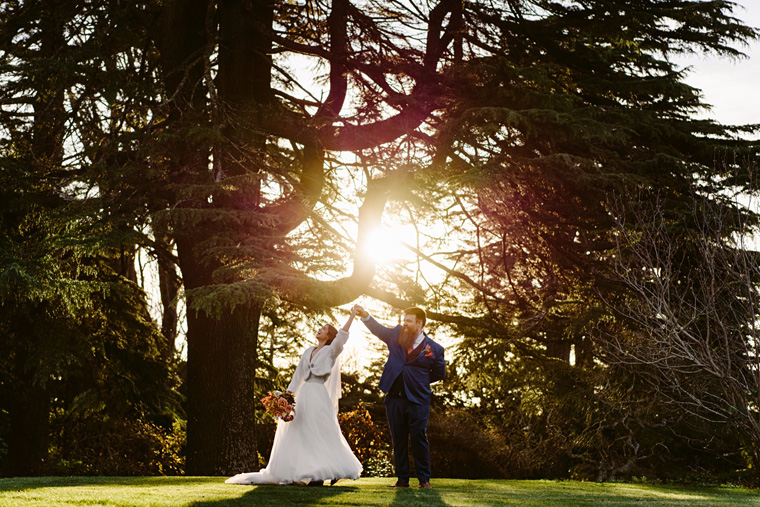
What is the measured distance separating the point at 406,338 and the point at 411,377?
42 centimetres

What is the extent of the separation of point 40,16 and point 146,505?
34.7ft

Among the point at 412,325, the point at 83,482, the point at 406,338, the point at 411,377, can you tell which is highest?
the point at 412,325

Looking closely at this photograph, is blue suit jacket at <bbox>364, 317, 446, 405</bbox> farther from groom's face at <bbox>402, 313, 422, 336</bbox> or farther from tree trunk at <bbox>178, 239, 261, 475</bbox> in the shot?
tree trunk at <bbox>178, 239, 261, 475</bbox>

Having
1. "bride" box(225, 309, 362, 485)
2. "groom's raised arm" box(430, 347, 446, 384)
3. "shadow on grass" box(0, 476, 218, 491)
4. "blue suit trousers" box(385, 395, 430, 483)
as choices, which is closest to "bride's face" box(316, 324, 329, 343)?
"bride" box(225, 309, 362, 485)

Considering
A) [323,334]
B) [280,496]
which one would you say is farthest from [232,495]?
[323,334]

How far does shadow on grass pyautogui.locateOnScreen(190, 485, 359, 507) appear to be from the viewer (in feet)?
23.7

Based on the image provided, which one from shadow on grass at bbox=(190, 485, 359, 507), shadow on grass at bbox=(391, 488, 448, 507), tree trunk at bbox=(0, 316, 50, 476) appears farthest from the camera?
tree trunk at bbox=(0, 316, 50, 476)

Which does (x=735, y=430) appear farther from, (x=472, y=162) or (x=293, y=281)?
(x=293, y=281)

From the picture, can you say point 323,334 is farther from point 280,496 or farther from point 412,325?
point 280,496

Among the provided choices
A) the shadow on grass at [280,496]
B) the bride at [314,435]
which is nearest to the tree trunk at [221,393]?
the bride at [314,435]

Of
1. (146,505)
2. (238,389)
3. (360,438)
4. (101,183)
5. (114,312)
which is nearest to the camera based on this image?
(146,505)

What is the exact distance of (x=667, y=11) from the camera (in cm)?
1379

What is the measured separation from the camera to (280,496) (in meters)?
7.86

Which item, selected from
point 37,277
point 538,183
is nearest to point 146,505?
point 37,277
